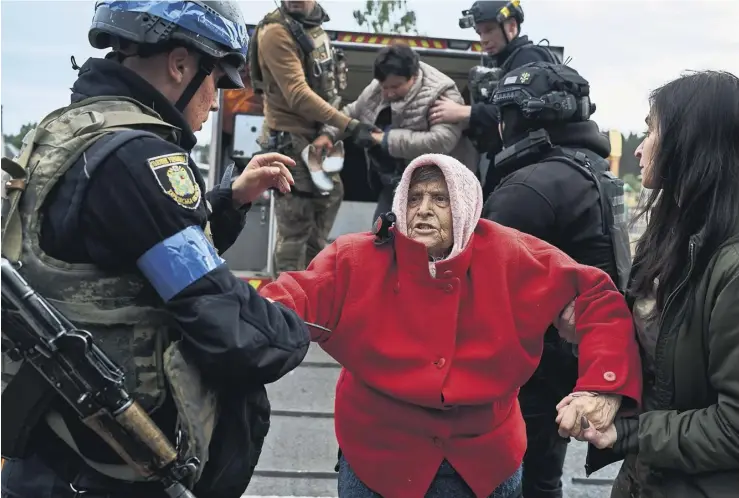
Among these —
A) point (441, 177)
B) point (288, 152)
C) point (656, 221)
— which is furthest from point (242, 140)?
point (656, 221)

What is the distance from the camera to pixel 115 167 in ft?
5.22

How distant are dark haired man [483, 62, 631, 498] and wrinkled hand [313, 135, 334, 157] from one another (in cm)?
199

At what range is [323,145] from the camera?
5012mm

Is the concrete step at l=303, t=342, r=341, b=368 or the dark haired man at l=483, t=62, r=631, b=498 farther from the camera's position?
the concrete step at l=303, t=342, r=341, b=368

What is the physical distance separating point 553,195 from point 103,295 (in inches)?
72.2

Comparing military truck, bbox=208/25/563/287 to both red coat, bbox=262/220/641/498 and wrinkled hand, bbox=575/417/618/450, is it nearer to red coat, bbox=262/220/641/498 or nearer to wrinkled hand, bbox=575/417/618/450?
red coat, bbox=262/220/641/498

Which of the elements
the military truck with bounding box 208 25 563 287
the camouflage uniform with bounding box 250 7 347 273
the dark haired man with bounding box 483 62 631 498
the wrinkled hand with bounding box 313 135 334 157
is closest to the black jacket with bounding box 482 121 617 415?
the dark haired man with bounding box 483 62 631 498

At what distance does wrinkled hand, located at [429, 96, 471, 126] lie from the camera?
4617mm

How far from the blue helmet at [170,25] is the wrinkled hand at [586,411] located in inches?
53.5

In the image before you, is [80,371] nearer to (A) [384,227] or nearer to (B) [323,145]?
(A) [384,227]

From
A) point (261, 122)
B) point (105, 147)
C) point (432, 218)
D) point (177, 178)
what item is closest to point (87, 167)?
point (105, 147)

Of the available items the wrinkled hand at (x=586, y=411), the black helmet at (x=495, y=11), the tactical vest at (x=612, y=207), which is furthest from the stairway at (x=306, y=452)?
the black helmet at (x=495, y=11)

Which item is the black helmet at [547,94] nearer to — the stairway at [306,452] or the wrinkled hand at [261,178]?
the wrinkled hand at [261,178]

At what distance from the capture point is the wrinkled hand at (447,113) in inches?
182
